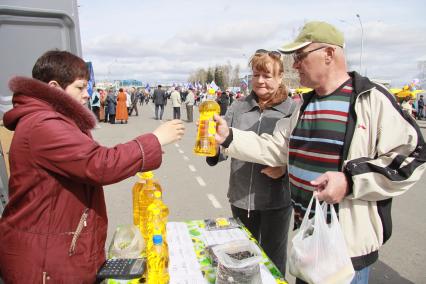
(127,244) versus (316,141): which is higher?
(316,141)

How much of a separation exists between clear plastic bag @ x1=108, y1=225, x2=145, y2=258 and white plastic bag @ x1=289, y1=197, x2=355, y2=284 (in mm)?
971

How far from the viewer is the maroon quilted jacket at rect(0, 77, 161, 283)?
5.82ft

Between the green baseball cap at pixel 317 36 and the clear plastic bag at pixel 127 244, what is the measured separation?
151 cm

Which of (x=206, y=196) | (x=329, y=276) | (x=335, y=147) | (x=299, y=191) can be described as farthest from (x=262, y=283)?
(x=206, y=196)

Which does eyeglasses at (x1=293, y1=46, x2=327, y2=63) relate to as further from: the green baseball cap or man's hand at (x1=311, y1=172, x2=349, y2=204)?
man's hand at (x1=311, y1=172, x2=349, y2=204)

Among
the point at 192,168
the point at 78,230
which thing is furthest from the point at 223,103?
the point at 78,230

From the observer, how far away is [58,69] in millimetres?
2008

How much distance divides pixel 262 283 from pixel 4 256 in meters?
1.38

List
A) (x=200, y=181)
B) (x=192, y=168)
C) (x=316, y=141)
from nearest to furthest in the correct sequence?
(x=316, y=141) < (x=200, y=181) < (x=192, y=168)

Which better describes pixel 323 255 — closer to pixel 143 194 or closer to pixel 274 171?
pixel 274 171

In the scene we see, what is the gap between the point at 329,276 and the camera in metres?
1.81

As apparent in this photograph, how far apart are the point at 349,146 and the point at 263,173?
0.99 meters

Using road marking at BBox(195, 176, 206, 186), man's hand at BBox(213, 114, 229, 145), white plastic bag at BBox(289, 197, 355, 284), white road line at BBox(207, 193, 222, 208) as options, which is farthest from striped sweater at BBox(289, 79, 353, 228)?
road marking at BBox(195, 176, 206, 186)

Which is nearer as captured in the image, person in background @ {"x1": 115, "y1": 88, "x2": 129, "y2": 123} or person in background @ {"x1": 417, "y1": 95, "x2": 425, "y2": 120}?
person in background @ {"x1": 115, "y1": 88, "x2": 129, "y2": 123}
